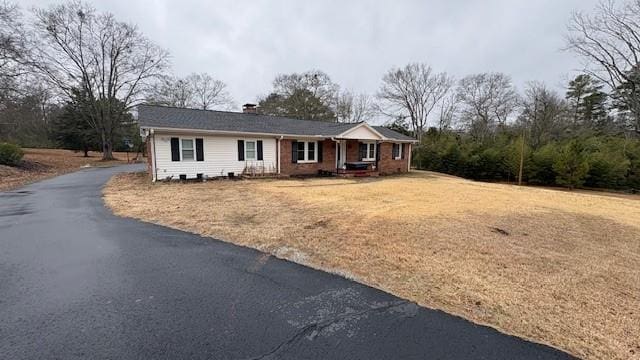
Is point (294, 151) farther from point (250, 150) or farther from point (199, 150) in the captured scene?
point (199, 150)

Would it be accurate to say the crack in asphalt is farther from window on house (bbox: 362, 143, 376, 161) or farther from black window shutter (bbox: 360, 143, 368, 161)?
window on house (bbox: 362, 143, 376, 161)

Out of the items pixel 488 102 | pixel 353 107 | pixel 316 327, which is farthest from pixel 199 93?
pixel 316 327

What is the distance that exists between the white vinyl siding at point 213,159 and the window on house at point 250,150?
0.07m

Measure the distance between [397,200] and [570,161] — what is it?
57.0 feet

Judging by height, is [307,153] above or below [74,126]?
below

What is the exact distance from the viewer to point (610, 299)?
3451mm

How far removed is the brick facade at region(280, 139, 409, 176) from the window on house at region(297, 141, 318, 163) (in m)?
0.31

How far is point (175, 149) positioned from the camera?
13039mm

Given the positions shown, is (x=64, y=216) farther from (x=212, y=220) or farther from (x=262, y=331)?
(x=262, y=331)

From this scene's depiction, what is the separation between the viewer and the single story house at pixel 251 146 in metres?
13.0

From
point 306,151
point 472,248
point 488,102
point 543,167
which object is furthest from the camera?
point 488,102

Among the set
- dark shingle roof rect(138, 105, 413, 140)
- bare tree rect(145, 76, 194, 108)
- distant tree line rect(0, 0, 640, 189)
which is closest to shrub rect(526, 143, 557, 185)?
distant tree line rect(0, 0, 640, 189)

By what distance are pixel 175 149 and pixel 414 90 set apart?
31.9 metres

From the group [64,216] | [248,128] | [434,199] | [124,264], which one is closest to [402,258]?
[124,264]
